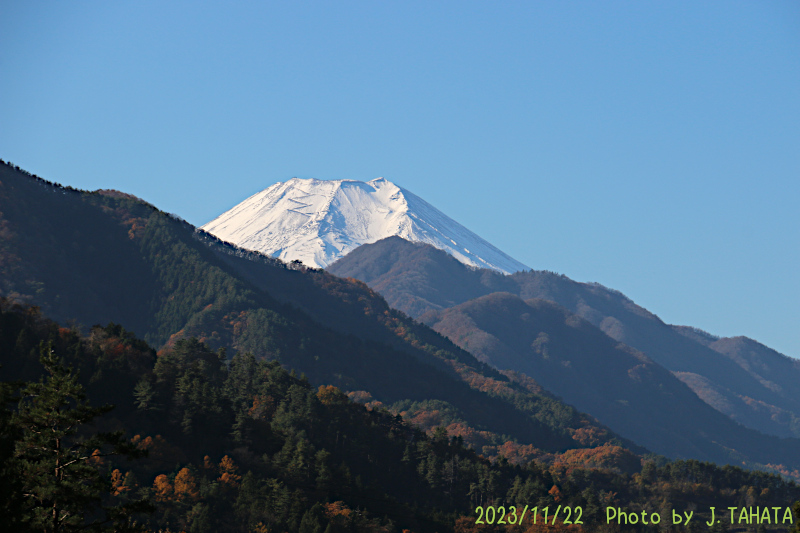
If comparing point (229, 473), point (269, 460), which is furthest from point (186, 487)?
point (269, 460)

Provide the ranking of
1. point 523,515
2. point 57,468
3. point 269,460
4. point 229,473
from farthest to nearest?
1. point 523,515
2. point 269,460
3. point 229,473
4. point 57,468

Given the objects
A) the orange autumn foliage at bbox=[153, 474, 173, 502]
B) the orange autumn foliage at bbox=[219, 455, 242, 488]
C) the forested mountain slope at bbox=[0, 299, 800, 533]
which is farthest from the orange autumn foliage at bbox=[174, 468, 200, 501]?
the orange autumn foliage at bbox=[219, 455, 242, 488]

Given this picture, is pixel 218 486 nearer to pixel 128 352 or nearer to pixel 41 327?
pixel 128 352

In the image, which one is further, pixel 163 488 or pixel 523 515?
pixel 523 515

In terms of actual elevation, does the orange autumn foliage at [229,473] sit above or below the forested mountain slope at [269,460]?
below

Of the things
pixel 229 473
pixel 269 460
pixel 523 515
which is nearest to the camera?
pixel 229 473

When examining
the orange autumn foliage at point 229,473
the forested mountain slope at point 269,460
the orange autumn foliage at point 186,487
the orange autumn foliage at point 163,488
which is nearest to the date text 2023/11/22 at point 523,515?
the forested mountain slope at point 269,460

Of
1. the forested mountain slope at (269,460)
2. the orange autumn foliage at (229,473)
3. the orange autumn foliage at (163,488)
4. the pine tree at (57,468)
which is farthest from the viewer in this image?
the orange autumn foliage at (229,473)

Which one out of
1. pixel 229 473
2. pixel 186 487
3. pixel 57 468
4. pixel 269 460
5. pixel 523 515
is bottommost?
pixel 186 487

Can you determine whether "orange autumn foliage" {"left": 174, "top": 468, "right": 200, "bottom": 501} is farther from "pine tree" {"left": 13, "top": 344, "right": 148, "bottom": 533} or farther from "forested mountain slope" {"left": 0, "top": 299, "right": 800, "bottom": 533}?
"pine tree" {"left": 13, "top": 344, "right": 148, "bottom": 533}

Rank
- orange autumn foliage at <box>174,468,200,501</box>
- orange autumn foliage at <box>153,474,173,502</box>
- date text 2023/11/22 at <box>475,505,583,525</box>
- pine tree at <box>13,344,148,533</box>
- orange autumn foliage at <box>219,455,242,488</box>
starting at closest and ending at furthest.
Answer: pine tree at <box>13,344,148,533</box>
orange autumn foliage at <box>153,474,173,502</box>
orange autumn foliage at <box>174,468,200,501</box>
orange autumn foliage at <box>219,455,242,488</box>
date text 2023/11/22 at <box>475,505,583,525</box>

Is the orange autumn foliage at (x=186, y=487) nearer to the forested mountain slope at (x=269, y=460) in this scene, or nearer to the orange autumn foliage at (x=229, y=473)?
the forested mountain slope at (x=269, y=460)

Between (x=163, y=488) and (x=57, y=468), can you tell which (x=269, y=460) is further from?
(x=57, y=468)

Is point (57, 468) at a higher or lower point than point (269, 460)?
higher
